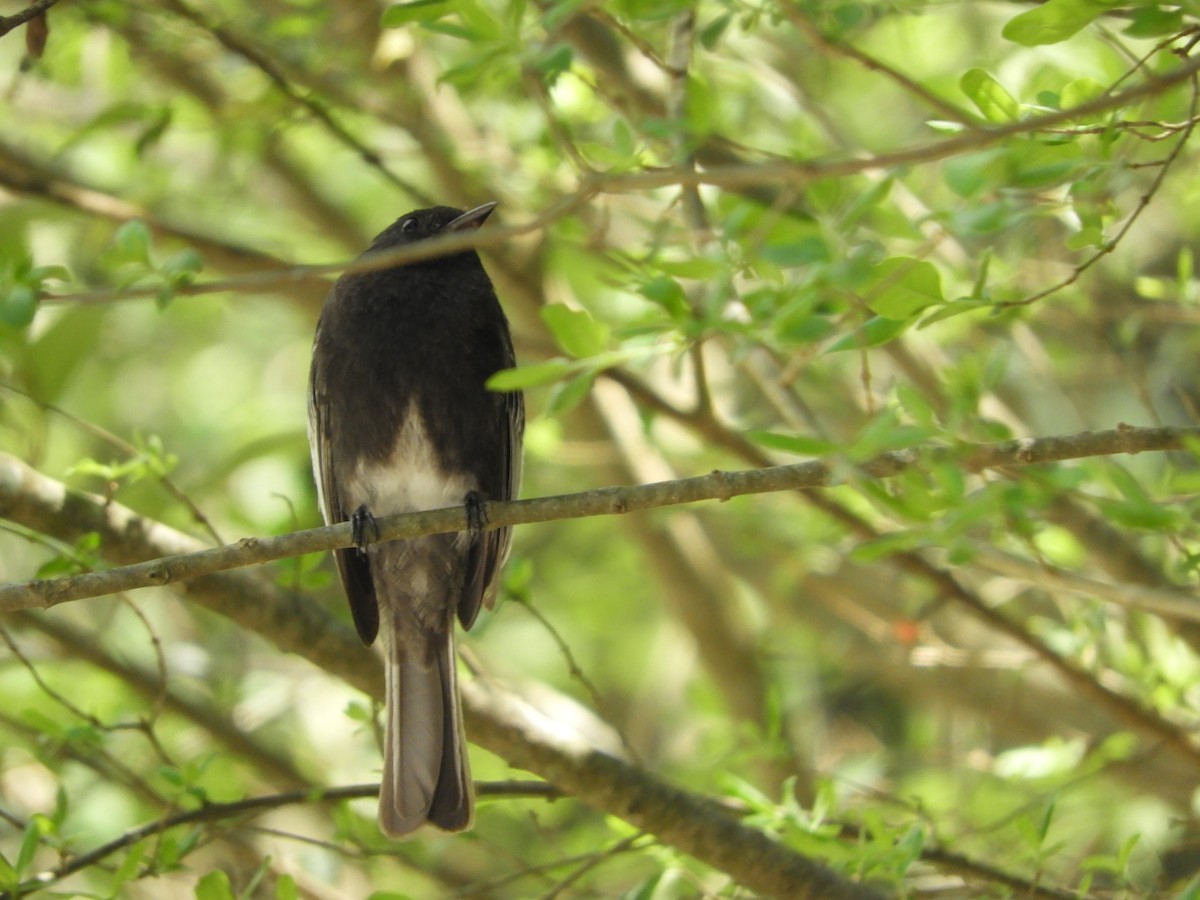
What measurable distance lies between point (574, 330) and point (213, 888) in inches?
59.4

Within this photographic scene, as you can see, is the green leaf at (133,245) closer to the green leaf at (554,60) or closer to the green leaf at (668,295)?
the green leaf at (554,60)

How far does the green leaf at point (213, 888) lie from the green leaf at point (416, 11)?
1.89 meters

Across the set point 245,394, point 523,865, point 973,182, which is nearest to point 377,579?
point 523,865

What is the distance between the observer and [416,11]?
2.77 m

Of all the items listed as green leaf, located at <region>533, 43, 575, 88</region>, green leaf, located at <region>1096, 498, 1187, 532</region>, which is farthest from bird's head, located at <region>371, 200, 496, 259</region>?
green leaf, located at <region>1096, 498, 1187, 532</region>

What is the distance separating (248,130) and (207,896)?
9.84 ft

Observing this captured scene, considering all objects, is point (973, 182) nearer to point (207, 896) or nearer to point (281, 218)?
point (207, 896)

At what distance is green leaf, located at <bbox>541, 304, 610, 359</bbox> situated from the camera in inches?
110

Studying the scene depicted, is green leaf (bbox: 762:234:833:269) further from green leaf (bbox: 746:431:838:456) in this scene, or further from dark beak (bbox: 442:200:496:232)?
dark beak (bbox: 442:200:496:232)

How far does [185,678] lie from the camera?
18.3ft

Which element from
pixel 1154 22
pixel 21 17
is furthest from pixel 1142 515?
pixel 21 17

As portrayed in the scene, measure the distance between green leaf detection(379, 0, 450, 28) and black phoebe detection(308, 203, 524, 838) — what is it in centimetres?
157

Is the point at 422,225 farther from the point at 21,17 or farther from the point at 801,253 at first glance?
the point at 801,253

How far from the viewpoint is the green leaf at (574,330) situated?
9.14ft
